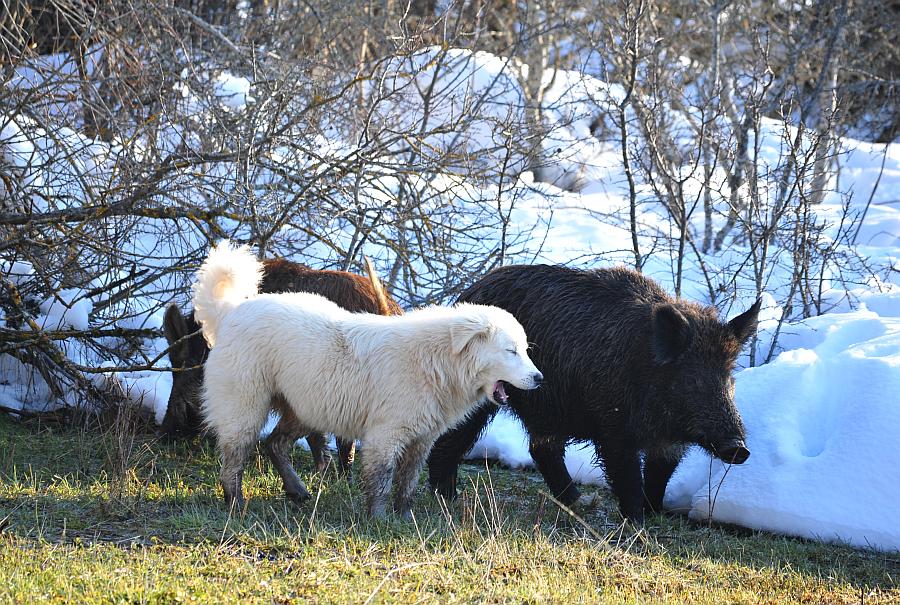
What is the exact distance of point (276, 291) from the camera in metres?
8.07

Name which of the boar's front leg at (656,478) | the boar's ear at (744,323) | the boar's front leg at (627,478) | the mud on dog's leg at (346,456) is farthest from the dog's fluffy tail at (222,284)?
the boar's ear at (744,323)

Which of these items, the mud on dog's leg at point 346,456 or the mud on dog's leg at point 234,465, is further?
the mud on dog's leg at point 346,456

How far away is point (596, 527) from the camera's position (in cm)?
698

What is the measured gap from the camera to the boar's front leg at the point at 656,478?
7.38m

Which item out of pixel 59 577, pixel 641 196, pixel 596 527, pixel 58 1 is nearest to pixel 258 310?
pixel 59 577

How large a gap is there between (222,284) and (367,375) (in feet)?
4.47

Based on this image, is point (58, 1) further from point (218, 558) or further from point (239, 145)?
point (218, 558)

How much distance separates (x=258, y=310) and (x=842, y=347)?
209 inches

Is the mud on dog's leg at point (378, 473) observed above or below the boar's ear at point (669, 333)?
below

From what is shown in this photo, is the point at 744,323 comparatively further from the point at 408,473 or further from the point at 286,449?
the point at 286,449

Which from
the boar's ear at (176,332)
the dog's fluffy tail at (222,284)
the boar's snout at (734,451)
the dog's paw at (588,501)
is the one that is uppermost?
the dog's fluffy tail at (222,284)

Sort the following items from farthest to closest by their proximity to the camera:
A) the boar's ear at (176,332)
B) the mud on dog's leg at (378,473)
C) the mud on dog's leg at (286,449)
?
the boar's ear at (176,332) → the mud on dog's leg at (286,449) → the mud on dog's leg at (378,473)

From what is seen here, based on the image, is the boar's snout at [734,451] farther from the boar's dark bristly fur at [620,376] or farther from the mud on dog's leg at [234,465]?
the mud on dog's leg at [234,465]

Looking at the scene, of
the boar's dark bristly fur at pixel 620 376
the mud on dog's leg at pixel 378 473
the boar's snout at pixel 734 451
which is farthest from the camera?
the boar's dark bristly fur at pixel 620 376
